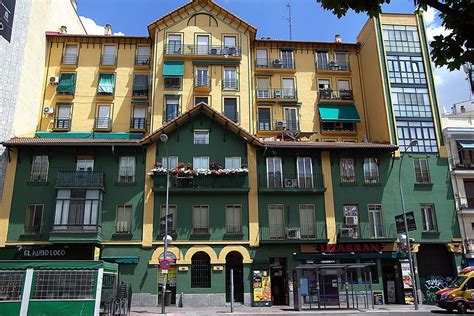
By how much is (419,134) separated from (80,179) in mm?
25836

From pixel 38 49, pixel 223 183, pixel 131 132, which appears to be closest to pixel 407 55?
pixel 223 183

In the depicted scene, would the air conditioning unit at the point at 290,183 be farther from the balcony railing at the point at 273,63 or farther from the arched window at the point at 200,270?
the balcony railing at the point at 273,63

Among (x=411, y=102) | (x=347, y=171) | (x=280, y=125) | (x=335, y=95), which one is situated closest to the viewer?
(x=347, y=171)

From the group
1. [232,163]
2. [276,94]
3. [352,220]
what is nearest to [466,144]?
[352,220]

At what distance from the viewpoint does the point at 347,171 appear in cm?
3244

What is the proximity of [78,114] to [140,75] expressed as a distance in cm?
625

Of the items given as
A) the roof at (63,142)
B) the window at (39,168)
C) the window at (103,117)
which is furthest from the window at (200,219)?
the window at (103,117)

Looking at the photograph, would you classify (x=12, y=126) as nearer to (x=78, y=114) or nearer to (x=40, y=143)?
(x=40, y=143)

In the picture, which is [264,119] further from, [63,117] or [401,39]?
[63,117]

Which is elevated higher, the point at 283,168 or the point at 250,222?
the point at 283,168

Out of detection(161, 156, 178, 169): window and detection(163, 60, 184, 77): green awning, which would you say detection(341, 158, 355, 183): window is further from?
detection(163, 60, 184, 77): green awning

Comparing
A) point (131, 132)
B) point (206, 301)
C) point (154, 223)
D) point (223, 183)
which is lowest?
point (206, 301)

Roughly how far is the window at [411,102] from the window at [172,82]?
17726 millimetres

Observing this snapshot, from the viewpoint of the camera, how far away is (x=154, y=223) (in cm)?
2978
